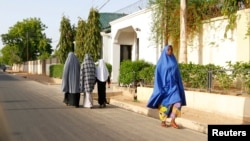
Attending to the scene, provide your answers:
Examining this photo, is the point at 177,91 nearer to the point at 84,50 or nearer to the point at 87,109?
the point at 87,109

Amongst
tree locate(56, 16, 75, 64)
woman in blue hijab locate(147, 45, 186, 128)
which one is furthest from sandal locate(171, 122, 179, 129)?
tree locate(56, 16, 75, 64)

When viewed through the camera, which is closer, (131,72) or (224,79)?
(224,79)

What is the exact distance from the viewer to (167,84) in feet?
31.7

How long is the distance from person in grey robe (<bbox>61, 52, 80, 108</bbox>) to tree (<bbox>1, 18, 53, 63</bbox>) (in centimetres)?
7940

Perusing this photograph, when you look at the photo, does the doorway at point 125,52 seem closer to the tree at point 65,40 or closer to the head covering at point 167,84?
the tree at point 65,40

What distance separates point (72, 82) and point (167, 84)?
569 centimetres

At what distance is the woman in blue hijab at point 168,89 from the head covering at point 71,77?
5.32 m

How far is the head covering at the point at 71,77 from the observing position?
1463 centimetres

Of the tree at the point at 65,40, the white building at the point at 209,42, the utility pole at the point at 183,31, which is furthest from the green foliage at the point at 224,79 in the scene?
the tree at the point at 65,40

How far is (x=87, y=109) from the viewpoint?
45.7 feet

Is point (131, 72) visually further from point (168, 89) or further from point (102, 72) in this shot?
point (168, 89)

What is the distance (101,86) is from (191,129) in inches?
217

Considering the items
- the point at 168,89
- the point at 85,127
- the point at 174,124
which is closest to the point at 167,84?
the point at 168,89

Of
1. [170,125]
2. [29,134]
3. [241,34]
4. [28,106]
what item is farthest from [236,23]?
[29,134]
